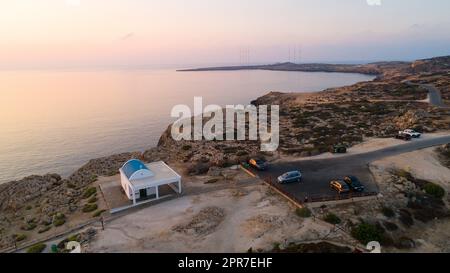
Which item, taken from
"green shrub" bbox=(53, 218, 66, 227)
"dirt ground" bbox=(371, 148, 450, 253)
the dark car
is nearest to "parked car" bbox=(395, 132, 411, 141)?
the dark car

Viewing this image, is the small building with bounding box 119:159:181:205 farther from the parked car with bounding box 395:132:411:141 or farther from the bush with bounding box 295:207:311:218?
the parked car with bounding box 395:132:411:141

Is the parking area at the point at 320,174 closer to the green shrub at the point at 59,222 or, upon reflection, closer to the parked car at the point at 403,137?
the parked car at the point at 403,137

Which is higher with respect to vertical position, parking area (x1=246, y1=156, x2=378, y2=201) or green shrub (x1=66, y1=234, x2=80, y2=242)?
parking area (x1=246, y1=156, x2=378, y2=201)

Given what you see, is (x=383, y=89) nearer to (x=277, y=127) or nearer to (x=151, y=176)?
(x=277, y=127)

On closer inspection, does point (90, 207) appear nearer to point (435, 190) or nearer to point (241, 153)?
point (241, 153)

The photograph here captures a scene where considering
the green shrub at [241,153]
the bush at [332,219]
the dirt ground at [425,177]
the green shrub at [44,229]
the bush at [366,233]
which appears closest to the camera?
the bush at [366,233]

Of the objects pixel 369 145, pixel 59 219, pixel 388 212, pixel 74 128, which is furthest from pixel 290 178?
pixel 74 128

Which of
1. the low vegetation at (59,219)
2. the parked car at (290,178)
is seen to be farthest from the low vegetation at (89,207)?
the parked car at (290,178)
